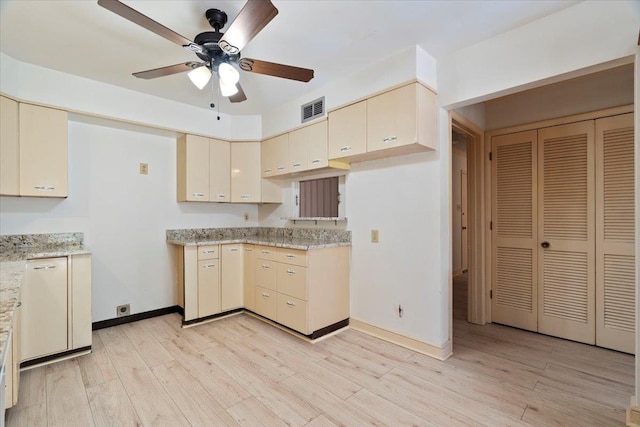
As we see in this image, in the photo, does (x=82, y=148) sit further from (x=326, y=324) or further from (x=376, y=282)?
(x=376, y=282)

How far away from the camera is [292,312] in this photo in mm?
2986

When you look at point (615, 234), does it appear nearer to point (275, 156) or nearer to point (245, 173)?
point (275, 156)

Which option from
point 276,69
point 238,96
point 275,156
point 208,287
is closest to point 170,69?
point 238,96

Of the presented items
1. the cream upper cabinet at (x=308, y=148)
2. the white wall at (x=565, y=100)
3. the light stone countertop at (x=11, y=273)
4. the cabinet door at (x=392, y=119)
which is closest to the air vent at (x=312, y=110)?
the cream upper cabinet at (x=308, y=148)

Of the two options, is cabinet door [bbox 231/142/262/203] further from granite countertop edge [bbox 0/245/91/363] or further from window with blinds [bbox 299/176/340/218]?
granite countertop edge [bbox 0/245/91/363]

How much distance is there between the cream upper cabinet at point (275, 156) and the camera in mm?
3633

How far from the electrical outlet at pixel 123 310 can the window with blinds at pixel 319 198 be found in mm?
2291

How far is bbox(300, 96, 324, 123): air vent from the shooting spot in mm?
3226

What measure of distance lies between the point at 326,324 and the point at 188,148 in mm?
2652

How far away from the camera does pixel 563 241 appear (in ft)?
9.50

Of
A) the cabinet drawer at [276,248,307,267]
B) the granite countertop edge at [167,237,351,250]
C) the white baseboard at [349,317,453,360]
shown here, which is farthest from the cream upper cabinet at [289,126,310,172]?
the white baseboard at [349,317,453,360]

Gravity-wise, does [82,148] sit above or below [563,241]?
above

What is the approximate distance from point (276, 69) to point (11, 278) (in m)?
2.02

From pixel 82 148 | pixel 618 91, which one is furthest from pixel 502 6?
pixel 82 148
